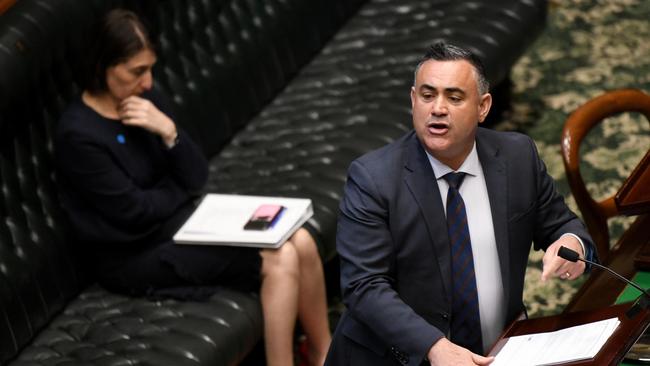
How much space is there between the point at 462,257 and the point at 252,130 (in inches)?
95.5

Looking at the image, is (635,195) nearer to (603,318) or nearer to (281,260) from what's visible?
(603,318)

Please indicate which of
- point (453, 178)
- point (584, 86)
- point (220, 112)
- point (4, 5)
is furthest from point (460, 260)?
point (584, 86)

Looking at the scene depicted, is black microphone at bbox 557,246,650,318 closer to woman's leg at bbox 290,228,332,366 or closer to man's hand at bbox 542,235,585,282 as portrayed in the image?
man's hand at bbox 542,235,585,282

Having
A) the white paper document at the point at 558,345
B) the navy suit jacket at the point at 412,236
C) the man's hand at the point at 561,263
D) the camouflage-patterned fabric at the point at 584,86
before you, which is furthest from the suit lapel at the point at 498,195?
the camouflage-patterned fabric at the point at 584,86

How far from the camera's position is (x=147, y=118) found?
415cm

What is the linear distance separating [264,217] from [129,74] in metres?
0.67

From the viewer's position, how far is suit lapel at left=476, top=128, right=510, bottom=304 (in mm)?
2943

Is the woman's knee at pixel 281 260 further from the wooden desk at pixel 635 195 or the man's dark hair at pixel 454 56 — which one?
the man's dark hair at pixel 454 56

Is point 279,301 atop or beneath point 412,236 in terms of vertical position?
beneath

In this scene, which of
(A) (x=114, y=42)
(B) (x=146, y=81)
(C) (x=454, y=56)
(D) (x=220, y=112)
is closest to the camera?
(C) (x=454, y=56)

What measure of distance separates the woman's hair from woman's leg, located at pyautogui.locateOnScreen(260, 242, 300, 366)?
809 mm

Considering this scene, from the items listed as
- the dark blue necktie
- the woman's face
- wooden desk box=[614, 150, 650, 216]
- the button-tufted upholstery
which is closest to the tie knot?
the dark blue necktie

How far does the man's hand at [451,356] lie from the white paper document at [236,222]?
1.41 m

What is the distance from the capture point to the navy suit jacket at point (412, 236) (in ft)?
9.29
